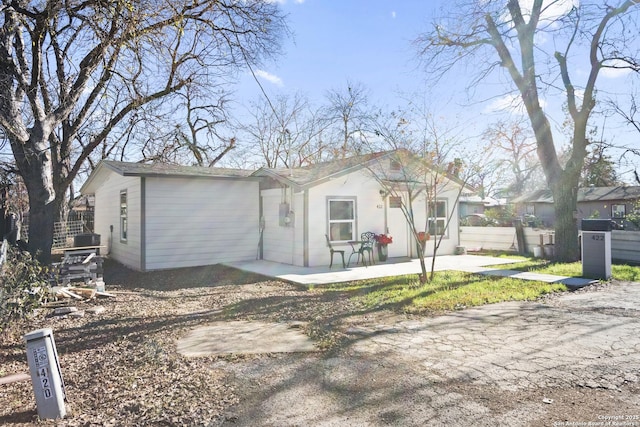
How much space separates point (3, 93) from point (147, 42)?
388 cm

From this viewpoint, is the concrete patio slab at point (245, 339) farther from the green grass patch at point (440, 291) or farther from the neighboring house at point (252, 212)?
the neighboring house at point (252, 212)

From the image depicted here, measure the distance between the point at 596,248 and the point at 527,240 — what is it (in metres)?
5.26

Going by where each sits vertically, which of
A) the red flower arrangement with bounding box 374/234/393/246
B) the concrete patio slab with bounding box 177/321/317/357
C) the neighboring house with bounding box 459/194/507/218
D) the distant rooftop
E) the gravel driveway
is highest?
the distant rooftop

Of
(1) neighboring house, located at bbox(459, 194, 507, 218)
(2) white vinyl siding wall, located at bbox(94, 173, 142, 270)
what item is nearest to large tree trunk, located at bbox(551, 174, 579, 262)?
(2) white vinyl siding wall, located at bbox(94, 173, 142, 270)

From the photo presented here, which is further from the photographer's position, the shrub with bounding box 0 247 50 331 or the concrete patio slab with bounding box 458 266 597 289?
the concrete patio slab with bounding box 458 266 597 289

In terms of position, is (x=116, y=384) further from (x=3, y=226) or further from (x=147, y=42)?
(x=3, y=226)

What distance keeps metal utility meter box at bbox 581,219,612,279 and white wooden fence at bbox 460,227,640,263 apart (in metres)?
3.95

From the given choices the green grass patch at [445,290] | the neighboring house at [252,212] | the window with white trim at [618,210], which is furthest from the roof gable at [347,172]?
the window with white trim at [618,210]

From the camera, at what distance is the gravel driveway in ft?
9.01

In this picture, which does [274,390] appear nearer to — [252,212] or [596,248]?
[596,248]

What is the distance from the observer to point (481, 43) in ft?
42.3

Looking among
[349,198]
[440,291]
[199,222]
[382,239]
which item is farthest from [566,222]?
[199,222]

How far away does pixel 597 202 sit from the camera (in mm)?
28969

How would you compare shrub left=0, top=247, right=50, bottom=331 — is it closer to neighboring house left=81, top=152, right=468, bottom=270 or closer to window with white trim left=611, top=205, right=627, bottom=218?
neighboring house left=81, top=152, right=468, bottom=270
